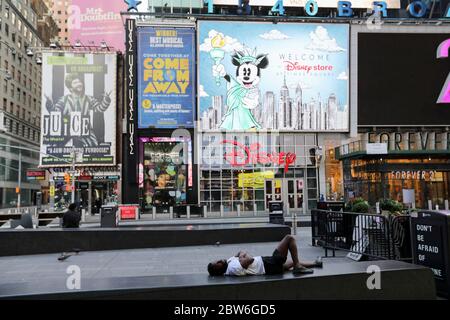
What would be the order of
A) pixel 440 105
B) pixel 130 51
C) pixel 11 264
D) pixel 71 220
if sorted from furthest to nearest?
pixel 440 105 → pixel 130 51 → pixel 71 220 → pixel 11 264

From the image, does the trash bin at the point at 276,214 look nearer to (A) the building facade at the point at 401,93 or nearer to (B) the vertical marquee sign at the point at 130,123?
(A) the building facade at the point at 401,93

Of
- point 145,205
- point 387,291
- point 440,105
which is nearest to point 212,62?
point 145,205

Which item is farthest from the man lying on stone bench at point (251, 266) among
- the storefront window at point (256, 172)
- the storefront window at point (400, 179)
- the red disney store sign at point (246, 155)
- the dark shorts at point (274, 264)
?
the red disney store sign at point (246, 155)

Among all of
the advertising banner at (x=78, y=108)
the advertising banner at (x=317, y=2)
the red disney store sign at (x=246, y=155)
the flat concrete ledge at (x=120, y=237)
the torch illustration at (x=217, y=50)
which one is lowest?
the flat concrete ledge at (x=120, y=237)

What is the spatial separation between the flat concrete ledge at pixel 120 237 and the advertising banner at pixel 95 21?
42.7 meters

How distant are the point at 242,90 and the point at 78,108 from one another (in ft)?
52.3

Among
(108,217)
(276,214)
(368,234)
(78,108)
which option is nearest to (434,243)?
(368,234)

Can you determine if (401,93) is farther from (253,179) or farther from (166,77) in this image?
(166,77)

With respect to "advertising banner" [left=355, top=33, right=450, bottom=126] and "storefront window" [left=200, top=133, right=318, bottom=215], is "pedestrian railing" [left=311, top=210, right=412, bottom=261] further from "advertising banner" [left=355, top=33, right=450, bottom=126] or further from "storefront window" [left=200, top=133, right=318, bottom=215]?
"advertising banner" [left=355, top=33, right=450, bottom=126]

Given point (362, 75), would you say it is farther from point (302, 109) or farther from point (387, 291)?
point (387, 291)

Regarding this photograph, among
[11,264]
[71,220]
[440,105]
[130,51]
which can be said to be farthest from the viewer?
[440,105]

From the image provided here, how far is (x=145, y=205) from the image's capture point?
41594 mm

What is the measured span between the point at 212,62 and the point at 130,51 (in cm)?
765

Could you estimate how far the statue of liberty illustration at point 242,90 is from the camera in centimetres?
4150
